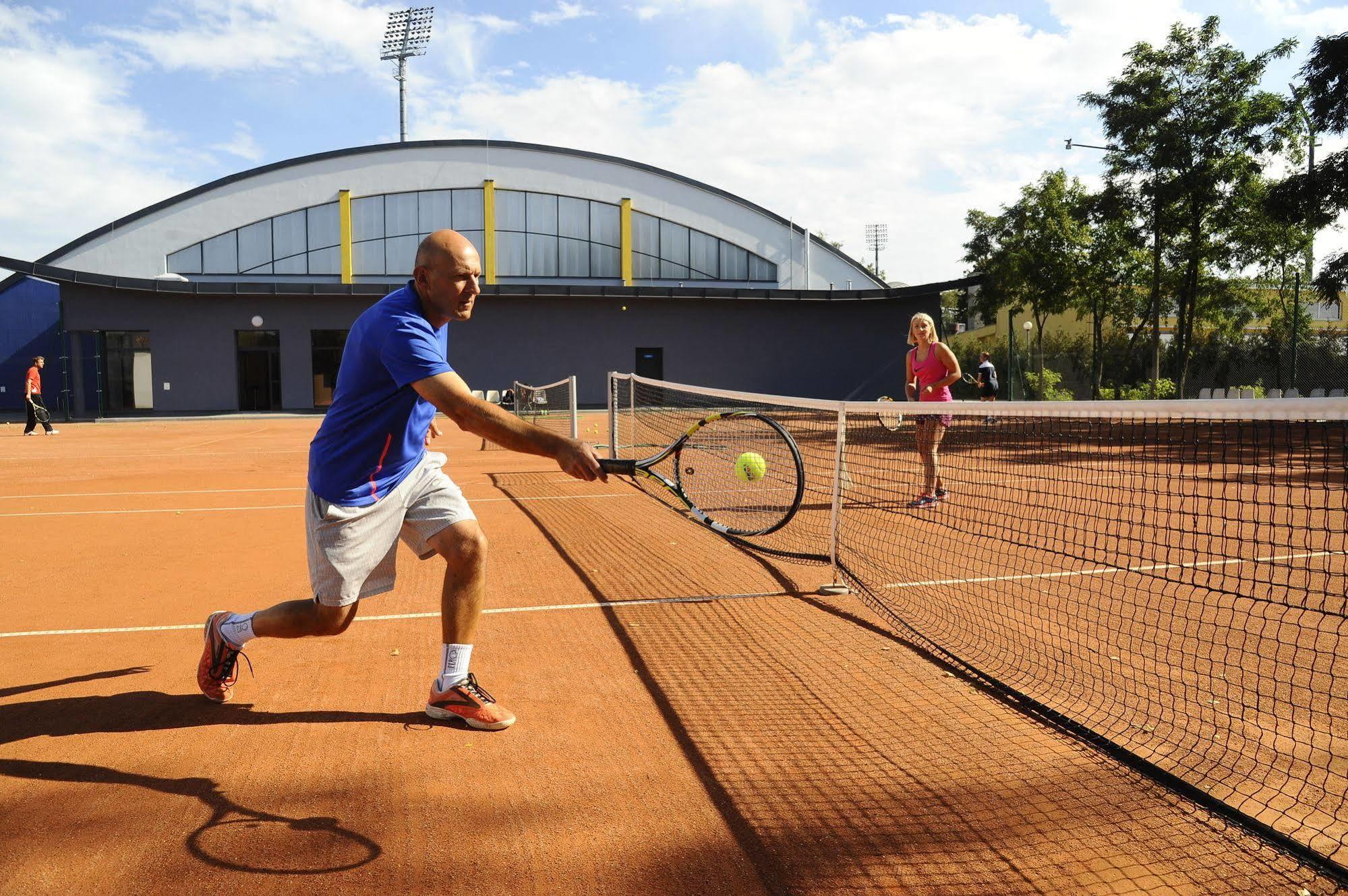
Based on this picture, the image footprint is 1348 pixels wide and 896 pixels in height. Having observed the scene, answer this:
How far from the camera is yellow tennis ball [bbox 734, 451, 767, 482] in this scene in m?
6.59

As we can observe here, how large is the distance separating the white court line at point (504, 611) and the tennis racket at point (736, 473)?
0.40 metres

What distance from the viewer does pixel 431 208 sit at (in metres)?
36.2

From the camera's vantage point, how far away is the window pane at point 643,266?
124ft

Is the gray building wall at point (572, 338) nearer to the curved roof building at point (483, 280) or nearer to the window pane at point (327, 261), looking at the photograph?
the curved roof building at point (483, 280)

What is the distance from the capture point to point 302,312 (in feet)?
107

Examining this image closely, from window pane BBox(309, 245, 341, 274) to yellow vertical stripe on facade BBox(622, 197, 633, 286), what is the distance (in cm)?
1092

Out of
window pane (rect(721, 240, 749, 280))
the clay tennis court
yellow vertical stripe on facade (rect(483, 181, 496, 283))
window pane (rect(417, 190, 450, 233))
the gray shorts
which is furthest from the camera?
window pane (rect(721, 240, 749, 280))

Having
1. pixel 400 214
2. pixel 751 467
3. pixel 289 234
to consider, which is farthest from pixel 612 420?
pixel 289 234

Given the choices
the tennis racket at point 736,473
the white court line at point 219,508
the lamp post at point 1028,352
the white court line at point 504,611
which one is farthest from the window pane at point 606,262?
the white court line at point 504,611

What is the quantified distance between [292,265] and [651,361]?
14121 mm

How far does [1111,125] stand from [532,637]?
2390cm

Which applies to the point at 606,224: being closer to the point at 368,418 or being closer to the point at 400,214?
the point at 400,214

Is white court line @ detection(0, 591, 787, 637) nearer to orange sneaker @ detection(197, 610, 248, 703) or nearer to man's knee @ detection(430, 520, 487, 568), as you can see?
Result: orange sneaker @ detection(197, 610, 248, 703)

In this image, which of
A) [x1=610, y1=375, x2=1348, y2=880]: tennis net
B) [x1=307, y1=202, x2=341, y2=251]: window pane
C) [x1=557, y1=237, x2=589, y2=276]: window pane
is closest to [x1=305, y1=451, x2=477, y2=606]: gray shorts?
A: [x1=610, y1=375, x2=1348, y2=880]: tennis net
